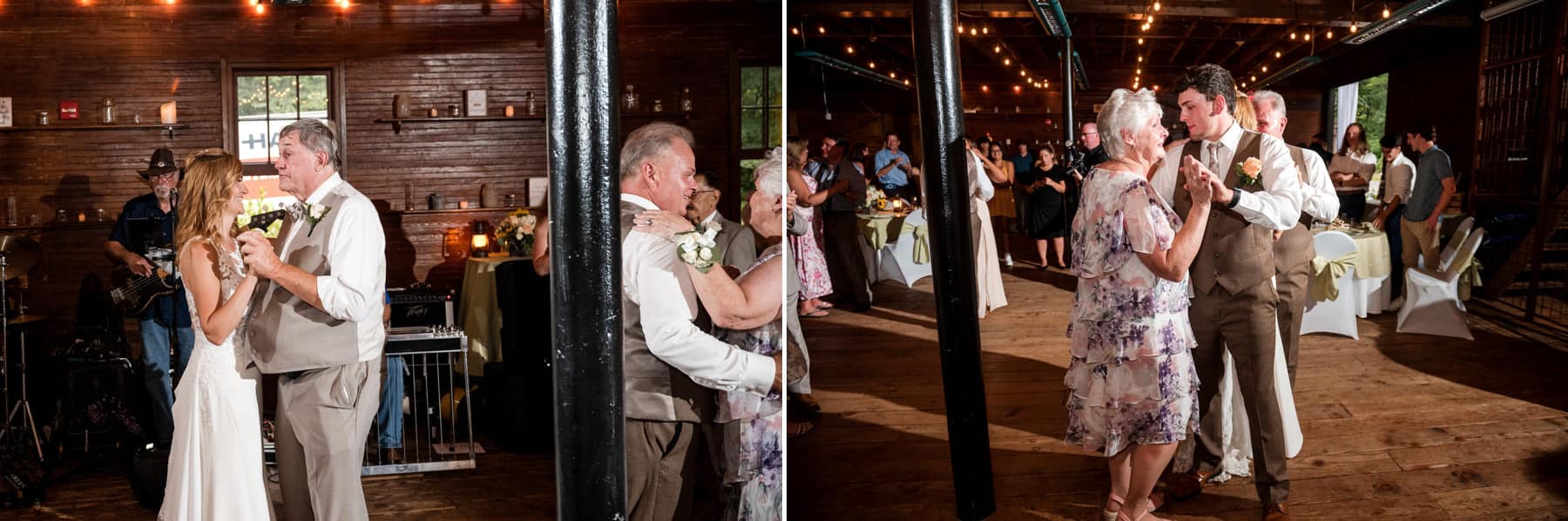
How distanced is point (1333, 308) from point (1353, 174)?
7.24 ft

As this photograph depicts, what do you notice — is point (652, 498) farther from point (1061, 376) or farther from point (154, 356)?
point (1061, 376)

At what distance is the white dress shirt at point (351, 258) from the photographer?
8.22 feet

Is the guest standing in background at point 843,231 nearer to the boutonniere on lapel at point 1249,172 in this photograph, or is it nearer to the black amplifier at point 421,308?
the black amplifier at point 421,308

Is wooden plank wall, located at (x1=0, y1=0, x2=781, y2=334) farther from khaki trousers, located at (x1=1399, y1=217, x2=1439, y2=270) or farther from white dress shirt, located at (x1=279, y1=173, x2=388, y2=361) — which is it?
khaki trousers, located at (x1=1399, y1=217, x2=1439, y2=270)

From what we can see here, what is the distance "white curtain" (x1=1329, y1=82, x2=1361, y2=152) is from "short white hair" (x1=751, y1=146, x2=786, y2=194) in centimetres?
1547

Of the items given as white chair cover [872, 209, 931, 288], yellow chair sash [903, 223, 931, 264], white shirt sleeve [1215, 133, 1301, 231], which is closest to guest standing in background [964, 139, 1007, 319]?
yellow chair sash [903, 223, 931, 264]

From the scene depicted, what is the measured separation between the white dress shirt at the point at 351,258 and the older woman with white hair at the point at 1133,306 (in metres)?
1.97

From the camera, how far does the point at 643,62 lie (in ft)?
9.86

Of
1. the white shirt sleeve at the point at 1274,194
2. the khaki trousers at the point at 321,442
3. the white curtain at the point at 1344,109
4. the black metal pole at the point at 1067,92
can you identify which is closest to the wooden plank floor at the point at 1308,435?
the white shirt sleeve at the point at 1274,194

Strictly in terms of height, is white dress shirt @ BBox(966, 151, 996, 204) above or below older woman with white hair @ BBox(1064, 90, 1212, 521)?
above

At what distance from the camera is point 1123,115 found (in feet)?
9.32

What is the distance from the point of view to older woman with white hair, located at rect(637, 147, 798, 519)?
186 cm

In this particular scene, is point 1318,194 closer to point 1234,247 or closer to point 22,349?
point 1234,247

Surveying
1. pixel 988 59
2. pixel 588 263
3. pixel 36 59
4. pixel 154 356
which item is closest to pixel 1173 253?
pixel 588 263
